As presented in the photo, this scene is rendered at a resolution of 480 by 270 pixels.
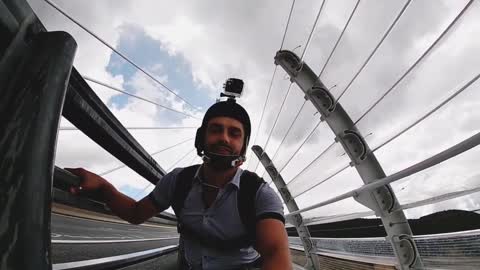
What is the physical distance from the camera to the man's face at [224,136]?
1.48 meters

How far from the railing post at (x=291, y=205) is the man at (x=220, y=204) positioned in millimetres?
5055

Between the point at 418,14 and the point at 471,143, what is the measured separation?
83.5 inches

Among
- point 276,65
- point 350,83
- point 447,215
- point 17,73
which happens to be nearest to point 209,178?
point 17,73

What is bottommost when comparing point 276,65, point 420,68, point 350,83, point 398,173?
point 398,173

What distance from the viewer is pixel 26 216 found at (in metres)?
0.33

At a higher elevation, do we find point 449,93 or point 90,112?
point 449,93

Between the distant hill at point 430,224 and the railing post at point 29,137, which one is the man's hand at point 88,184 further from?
the distant hill at point 430,224

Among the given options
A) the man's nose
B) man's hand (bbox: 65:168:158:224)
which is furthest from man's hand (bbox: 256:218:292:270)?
man's hand (bbox: 65:168:158:224)

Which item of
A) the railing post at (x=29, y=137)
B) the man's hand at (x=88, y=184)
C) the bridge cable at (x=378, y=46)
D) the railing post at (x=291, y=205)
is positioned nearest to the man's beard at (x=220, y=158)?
the man's hand at (x=88, y=184)

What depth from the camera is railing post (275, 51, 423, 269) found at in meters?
2.76

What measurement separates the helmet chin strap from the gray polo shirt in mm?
73

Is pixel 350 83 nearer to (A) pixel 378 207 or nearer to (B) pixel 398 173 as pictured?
(A) pixel 378 207

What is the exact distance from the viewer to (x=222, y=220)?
→ 1.35 meters

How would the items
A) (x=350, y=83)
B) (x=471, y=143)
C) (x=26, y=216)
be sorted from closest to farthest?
(x=26, y=216), (x=471, y=143), (x=350, y=83)
